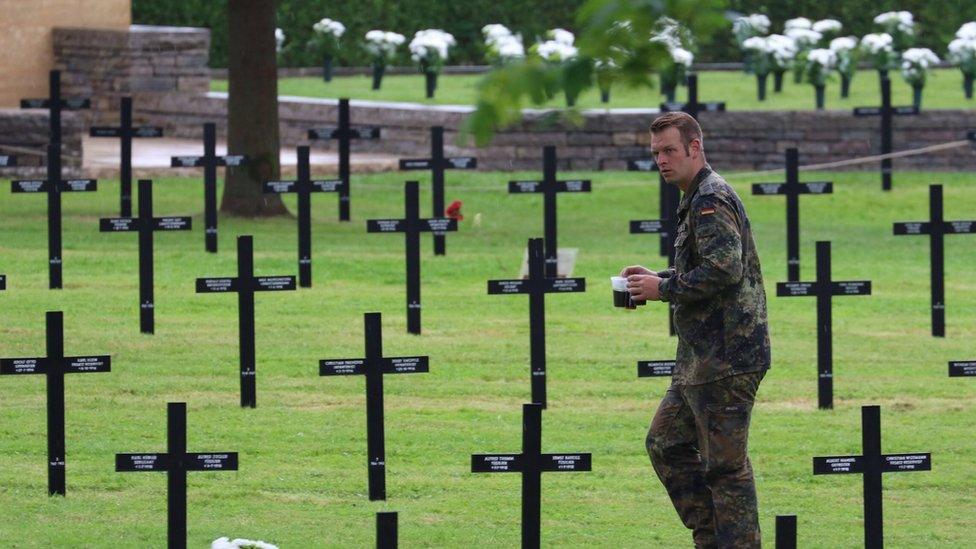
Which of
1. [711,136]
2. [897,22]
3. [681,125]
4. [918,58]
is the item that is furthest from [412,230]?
[897,22]

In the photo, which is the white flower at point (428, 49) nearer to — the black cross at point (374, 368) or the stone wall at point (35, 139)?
the stone wall at point (35, 139)

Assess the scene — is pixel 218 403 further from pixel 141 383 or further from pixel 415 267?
pixel 415 267

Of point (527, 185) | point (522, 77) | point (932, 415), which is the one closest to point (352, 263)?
point (527, 185)

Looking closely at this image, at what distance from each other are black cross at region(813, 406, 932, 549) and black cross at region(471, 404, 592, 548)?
1053mm

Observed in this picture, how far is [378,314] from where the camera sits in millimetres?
10125

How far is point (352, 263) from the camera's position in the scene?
738 inches

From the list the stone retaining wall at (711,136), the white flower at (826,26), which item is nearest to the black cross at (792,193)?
the stone retaining wall at (711,136)

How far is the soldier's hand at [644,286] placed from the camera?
8.23 metres

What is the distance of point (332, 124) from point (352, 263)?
8.25 metres

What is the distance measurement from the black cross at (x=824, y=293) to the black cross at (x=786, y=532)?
16.2 feet

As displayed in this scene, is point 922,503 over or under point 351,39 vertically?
under

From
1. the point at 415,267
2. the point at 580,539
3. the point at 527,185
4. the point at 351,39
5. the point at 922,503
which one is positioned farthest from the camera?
the point at 351,39

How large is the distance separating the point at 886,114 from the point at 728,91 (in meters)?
6.04

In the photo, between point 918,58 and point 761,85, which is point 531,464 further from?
point 761,85
